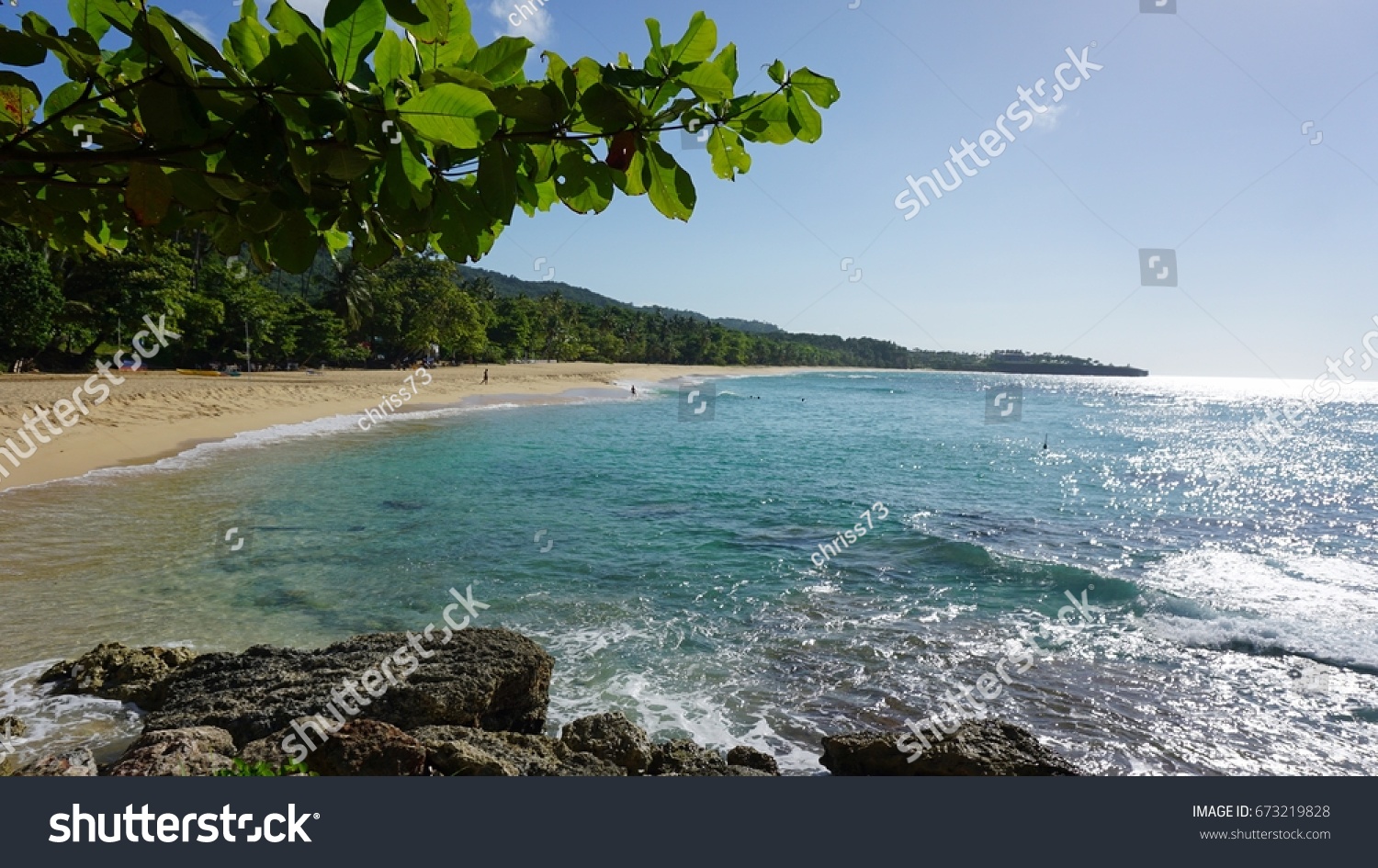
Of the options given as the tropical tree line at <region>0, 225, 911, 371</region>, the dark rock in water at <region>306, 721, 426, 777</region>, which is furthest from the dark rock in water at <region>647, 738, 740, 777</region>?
the tropical tree line at <region>0, 225, 911, 371</region>

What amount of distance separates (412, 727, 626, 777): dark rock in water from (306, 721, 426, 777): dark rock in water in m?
0.18

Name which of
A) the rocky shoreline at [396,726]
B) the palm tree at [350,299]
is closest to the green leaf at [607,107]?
the rocky shoreline at [396,726]

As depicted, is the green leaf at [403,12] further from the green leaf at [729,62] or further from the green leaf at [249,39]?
the green leaf at [729,62]

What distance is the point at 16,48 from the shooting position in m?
1.42

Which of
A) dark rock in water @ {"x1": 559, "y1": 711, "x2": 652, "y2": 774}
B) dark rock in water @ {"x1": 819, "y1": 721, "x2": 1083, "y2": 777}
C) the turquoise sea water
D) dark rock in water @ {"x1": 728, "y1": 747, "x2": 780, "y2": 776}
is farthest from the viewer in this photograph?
the turquoise sea water

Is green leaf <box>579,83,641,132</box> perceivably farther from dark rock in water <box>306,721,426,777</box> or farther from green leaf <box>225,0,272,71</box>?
dark rock in water <box>306,721,426,777</box>

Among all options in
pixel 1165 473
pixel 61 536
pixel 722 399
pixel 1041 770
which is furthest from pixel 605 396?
pixel 1041 770

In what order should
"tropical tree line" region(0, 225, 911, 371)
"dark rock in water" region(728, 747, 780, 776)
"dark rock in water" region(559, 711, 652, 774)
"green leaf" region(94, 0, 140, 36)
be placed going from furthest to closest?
"tropical tree line" region(0, 225, 911, 371), "dark rock in water" region(728, 747, 780, 776), "dark rock in water" region(559, 711, 652, 774), "green leaf" region(94, 0, 140, 36)

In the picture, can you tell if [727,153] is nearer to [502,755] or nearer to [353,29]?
[353,29]

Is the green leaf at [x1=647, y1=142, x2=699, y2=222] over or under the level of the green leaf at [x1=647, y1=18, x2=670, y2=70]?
under

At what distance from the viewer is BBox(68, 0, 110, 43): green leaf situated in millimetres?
1471

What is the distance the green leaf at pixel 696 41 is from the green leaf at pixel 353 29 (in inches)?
20.9

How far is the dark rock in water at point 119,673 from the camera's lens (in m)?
6.02
